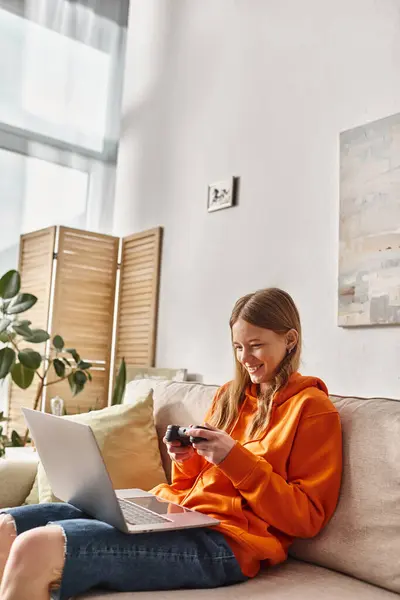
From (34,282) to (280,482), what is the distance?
2.33 m

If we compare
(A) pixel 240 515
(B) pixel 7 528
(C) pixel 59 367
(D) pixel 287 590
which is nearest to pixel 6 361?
(C) pixel 59 367

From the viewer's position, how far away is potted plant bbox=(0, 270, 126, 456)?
2.96m

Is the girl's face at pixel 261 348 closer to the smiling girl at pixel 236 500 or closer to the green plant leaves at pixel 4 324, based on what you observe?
the smiling girl at pixel 236 500

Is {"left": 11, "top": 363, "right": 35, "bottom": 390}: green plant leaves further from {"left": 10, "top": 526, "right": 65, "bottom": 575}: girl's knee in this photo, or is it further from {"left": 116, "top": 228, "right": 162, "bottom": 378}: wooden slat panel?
{"left": 10, "top": 526, "right": 65, "bottom": 575}: girl's knee

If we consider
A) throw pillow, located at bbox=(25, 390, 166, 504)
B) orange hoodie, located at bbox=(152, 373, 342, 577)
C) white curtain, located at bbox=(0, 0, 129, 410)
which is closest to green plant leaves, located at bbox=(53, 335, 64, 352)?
white curtain, located at bbox=(0, 0, 129, 410)

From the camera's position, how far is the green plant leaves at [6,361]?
2.91 meters

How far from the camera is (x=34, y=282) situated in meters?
3.39

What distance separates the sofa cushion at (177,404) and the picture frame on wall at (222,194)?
96 centimetres

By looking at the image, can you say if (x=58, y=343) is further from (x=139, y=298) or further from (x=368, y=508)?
(x=368, y=508)

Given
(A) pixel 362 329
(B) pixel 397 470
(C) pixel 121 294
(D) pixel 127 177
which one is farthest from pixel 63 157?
(B) pixel 397 470

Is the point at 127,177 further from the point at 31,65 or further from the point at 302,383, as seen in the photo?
the point at 302,383

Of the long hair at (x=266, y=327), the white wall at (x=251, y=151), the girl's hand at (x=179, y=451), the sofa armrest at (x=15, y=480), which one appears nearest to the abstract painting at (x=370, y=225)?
the white wall at (x=251, y=151)

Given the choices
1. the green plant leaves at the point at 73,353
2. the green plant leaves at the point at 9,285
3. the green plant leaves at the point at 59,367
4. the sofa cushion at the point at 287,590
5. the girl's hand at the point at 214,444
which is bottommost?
the sofa cushion at the point at 287,590

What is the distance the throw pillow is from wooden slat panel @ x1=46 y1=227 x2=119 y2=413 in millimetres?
1240
